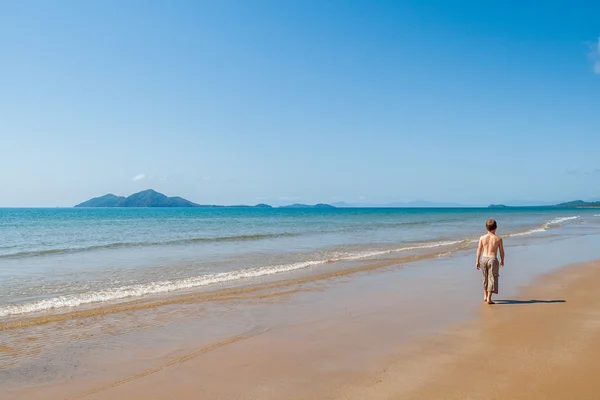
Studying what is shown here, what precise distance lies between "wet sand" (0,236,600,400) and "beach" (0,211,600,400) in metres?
0.03

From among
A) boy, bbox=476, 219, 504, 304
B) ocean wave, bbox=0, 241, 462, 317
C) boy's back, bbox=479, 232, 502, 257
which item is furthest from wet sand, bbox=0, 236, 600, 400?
ocean wave, bbox=0, 241, 462, 317

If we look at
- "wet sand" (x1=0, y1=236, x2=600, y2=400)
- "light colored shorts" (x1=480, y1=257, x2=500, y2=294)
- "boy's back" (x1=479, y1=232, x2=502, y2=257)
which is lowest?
"wet sand" (x1=0, y1=236, x2=600, y2=400)

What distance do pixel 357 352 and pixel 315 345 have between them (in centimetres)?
72

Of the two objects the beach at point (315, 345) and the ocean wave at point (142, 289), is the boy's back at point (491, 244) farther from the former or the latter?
the ocean wave at point (142, 289)

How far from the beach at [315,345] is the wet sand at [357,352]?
0.08 feet

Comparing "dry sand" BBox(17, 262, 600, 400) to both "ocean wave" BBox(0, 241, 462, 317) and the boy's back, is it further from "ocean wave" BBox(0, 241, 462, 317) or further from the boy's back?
"ocean wave" BBox(0, 241, 462, 317)

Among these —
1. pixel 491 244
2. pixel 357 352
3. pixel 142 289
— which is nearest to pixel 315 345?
pixel 357 352

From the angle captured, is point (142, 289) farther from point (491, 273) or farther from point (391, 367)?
point (491, 273)

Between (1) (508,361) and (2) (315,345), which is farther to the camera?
(2) (315,345)

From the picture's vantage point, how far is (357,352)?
253 inches

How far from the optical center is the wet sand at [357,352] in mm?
5105

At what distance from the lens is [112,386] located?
532 centimetres

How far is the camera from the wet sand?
5105mm

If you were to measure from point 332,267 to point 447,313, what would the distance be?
753cm
